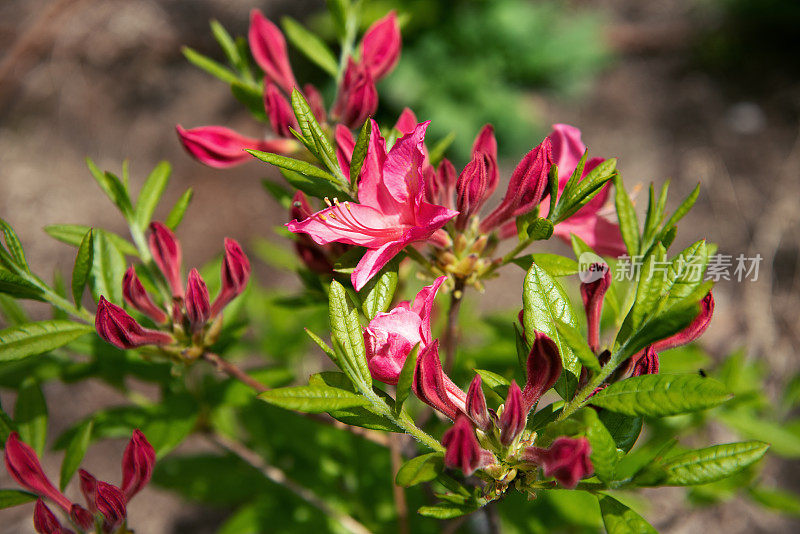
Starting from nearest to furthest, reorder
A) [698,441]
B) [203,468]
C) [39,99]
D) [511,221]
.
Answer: [511,221]
[203,468]
[698,441]
[39,99]

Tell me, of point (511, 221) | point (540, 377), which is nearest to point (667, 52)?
point (511, 221)

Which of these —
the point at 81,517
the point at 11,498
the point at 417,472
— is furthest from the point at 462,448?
the point at 11,498

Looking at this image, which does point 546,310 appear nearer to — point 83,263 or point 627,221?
point 627,221

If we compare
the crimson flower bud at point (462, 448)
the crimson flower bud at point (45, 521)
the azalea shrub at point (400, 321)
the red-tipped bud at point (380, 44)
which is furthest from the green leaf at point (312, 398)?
the red-tipped bud at point (380, 44)

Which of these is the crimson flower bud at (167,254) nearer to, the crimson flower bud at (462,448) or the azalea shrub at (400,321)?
the azalea shrub at (400,321)

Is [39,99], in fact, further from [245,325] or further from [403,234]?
[403,234]

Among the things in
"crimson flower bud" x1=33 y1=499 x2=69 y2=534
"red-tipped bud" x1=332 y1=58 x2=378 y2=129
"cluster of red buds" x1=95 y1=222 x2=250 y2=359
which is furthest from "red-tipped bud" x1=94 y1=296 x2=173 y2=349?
"red-tipped bud" x1=332 y1=58 x2=378 y2=129

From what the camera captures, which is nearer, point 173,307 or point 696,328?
point 696,328
